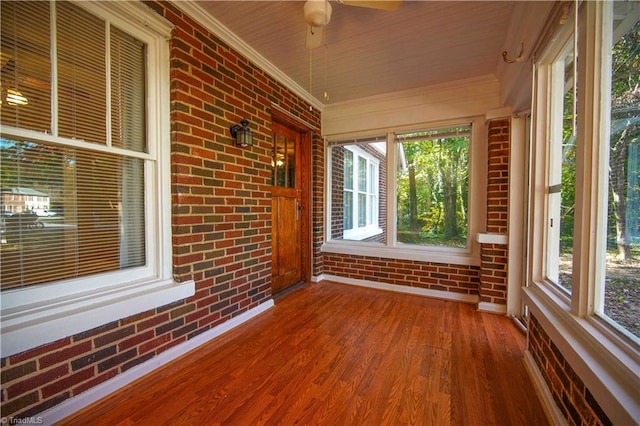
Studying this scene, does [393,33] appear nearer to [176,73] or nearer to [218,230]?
[176,73]

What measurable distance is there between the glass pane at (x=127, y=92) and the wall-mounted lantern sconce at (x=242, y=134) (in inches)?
26.1

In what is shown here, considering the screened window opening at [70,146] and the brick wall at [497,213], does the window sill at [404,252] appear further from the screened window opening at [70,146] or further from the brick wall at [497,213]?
the screened window opening at [70,146]

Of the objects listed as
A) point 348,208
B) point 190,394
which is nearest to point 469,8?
point 348,208

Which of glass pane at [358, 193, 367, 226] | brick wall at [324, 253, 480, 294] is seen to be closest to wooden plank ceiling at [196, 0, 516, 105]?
glass pane at [358, 193, 367, 226]

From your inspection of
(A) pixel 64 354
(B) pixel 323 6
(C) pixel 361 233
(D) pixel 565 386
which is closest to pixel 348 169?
(C) pixel 361 233

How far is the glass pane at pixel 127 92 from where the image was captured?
1.59 metres

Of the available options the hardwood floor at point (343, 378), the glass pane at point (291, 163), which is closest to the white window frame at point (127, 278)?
the hardwood floor at point (343, 378)

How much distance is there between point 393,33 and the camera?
205 centimetres

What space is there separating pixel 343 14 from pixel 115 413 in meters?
2.85

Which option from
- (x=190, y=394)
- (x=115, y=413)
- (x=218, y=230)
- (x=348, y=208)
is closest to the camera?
(x=115, y=413)

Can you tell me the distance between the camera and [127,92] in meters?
1.65

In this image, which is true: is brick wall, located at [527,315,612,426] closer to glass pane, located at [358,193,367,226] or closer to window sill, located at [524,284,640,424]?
window sill, located at [524,284,640,424]

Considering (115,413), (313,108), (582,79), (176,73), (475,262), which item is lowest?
(115,413)

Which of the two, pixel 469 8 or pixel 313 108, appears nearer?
pixel 469 8
